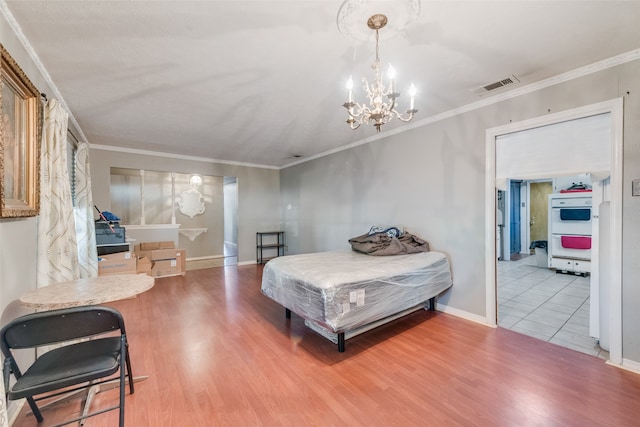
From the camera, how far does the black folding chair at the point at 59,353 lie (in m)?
1.23

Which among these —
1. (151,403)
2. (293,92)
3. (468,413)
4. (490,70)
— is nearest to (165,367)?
(151,403)

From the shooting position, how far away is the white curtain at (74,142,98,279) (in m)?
3.27

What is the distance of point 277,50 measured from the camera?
1929 mm

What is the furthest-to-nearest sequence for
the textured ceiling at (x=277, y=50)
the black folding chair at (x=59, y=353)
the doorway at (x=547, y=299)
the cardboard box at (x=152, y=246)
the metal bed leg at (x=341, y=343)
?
the cardboard box at (x=152, y=246), the doorway at (x=547, y=299), the metal bed leg at (x=341, y=343), the textured ceiling at (x=277, y=50), the black folding chair at (x=59, y=353)

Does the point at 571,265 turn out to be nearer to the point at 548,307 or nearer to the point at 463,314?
the point at 548,307

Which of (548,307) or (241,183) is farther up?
(241,183)

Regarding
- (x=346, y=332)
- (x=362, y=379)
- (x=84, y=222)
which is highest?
(x=84, y=222)

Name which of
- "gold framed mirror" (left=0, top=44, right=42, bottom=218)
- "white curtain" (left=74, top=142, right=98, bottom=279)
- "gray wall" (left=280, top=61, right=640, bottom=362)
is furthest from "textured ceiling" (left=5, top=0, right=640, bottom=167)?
"white curtain" (left=74, top=142, right=98, bottom=279)

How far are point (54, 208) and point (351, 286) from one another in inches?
100

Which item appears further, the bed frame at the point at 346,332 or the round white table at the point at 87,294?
the bed frame at the point at 346,332

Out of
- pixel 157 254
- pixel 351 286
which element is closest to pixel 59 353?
pixel 351 286

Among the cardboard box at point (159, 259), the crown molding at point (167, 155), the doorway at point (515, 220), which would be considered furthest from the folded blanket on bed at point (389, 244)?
the doorway at point (515, 220)

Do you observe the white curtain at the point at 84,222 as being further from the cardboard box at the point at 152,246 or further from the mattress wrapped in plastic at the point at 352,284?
the mattress wrapped in plastic at the point at 352,284

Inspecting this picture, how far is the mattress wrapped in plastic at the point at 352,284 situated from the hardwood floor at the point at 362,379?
0.35 meters
